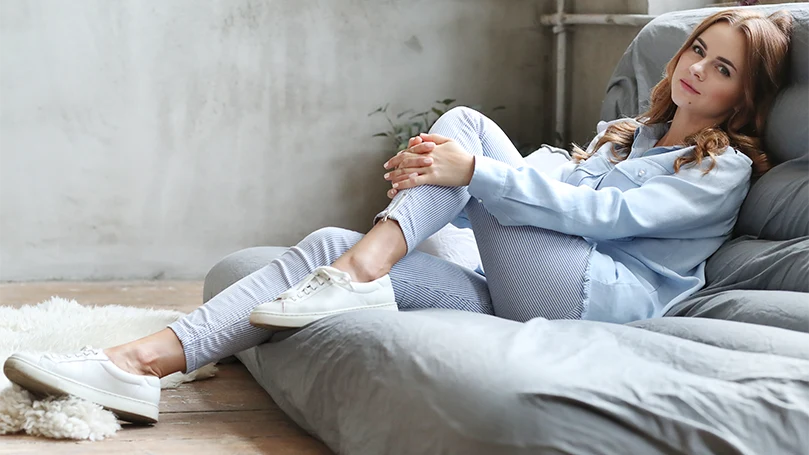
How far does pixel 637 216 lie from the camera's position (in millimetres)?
1792

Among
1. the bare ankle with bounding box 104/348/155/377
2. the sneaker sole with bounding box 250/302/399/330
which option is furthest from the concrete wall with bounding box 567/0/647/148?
the bare ankle with bounding box 104/348/155/377

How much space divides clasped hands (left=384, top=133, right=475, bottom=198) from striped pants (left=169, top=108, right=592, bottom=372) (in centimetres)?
2

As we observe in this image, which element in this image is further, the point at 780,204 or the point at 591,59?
the point at 591,59

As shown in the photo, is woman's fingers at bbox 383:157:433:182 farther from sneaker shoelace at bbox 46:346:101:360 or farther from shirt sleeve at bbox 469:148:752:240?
sneaker shoelace at bbox 46:346:101:360

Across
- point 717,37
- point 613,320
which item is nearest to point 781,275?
point 613,320

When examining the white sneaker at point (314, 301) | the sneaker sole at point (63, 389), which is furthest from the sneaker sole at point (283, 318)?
the sneaker sole at point (63, 389)

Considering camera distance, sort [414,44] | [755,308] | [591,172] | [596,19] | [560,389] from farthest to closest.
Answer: [414,44]
[596,19]
[591,172]
[755,308]
[560,389]

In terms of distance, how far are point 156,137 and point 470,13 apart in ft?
4.07

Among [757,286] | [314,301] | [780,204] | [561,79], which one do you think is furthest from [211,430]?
[561,79]

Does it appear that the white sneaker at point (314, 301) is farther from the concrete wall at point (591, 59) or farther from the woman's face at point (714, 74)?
the concrete wall at point (591, 59)

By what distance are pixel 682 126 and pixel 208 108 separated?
77.2 inches

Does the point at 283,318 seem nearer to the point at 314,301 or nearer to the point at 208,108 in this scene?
the point at 314,301

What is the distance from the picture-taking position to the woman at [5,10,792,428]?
173 cm

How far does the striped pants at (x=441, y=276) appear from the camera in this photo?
1759 mm
